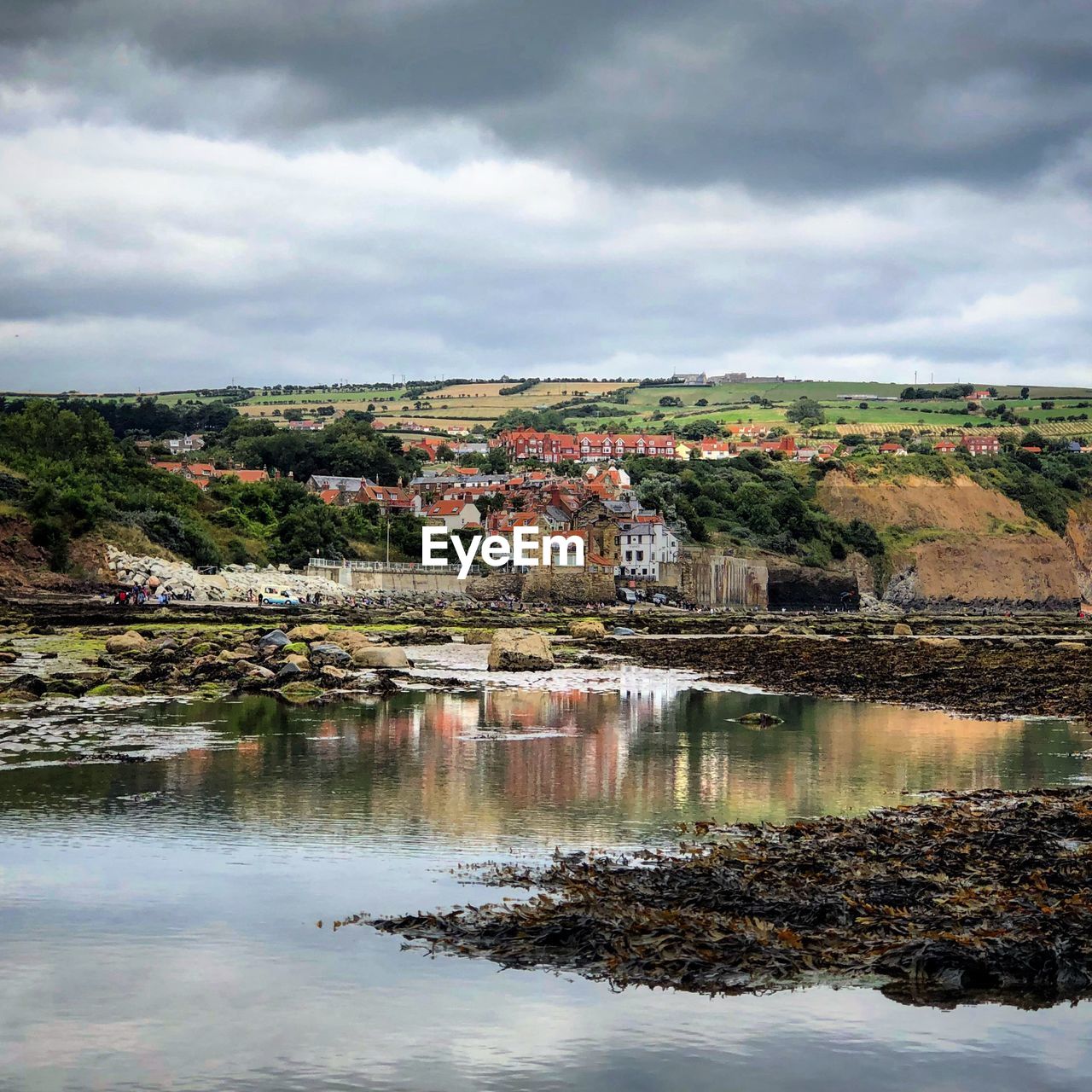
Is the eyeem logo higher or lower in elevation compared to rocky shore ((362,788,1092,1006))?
higher

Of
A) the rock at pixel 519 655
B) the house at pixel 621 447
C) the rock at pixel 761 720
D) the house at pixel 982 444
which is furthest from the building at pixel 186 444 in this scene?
the rock at pixel 761 720

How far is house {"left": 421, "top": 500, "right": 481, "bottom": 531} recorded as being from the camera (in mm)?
114625

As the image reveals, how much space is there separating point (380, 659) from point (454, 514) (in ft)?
257

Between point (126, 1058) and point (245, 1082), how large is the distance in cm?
90

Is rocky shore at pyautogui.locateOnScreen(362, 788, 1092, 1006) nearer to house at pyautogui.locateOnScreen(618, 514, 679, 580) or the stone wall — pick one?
the stone wall

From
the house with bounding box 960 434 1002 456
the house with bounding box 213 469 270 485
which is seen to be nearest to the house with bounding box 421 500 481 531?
the house with bounding box 213 469 270 485

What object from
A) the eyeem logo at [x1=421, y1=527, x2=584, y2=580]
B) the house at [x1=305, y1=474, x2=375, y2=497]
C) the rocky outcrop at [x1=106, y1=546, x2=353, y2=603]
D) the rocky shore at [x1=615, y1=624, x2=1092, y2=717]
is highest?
the house at [x1=305, y1=474, x2=375, y2=497]

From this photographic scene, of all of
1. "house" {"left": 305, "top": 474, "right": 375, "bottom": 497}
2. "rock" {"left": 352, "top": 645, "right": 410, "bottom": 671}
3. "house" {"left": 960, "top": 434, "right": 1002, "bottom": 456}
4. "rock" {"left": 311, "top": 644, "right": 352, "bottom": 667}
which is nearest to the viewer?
"rock" {"left": 311, "top": 644, "right": 352, "bottom": 667}

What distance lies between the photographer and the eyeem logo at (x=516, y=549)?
327 ft

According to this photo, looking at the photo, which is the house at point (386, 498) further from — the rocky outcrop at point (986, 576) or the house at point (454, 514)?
the rocky outcrop at point (986, 576)

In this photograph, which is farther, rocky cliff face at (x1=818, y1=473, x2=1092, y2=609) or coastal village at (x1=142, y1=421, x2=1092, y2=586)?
rocky cliff face at (x1=818, y1=473, x2=1092, y2=609)

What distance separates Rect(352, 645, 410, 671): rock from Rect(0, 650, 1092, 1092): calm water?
43.3 feet

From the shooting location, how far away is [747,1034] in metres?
8.70

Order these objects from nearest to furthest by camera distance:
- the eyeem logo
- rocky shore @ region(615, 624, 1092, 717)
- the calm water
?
1. the calm water
2. rocky shore @ region(615, 624, 1092, 717)
3. the eyeem logo
